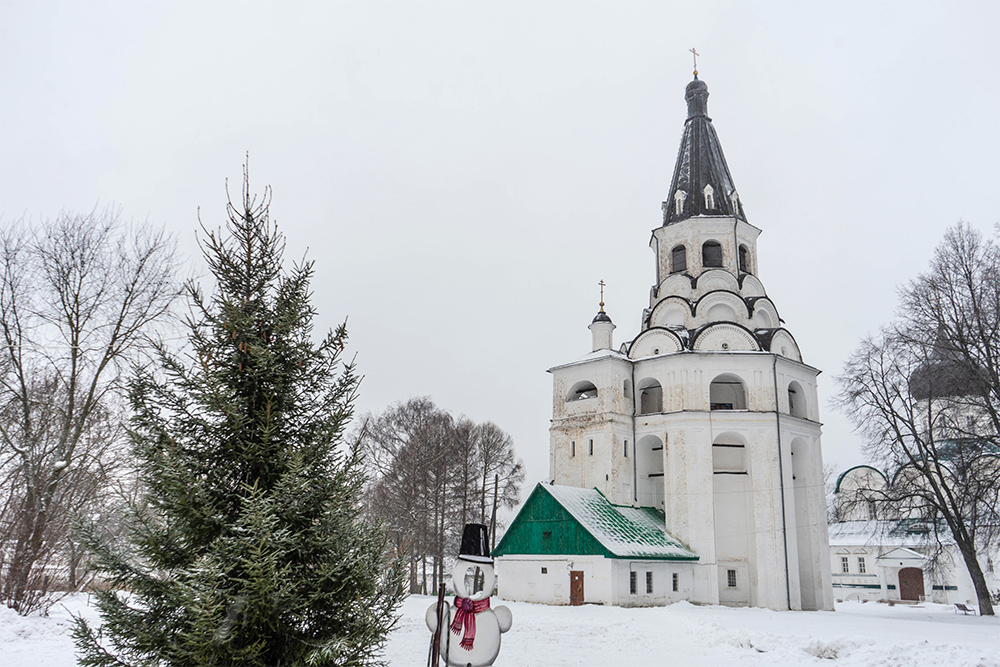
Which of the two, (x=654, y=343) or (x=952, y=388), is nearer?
(x=952, y=388)

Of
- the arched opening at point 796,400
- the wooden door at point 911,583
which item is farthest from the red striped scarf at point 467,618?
the wooden door at point 911,583

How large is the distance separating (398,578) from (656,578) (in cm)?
2131

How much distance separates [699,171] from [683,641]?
80.4 feet

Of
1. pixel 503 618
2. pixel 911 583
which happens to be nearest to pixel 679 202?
pixel 911 583

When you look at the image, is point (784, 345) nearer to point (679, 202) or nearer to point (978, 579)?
point (679, 202)

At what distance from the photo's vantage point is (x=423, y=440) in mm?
36188

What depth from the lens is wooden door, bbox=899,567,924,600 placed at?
38.1m

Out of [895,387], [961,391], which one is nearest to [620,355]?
[895,387]

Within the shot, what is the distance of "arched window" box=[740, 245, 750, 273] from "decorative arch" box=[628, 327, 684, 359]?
5.74 meters

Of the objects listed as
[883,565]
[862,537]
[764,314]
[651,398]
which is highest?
[764,314]

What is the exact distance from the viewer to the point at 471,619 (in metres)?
7.90

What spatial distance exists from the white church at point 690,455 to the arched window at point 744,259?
7 centimetres

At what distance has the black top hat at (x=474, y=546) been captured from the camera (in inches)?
320

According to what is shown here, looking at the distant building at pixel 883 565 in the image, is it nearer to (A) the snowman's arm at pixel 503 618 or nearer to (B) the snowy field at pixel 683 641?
(B) the snowy field at pixel 683 641
